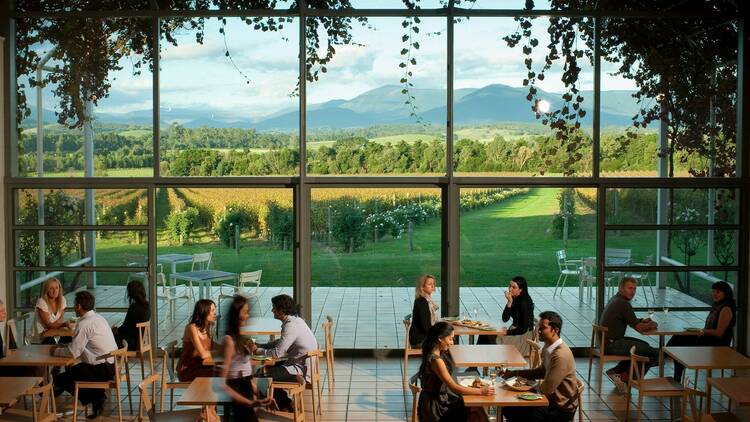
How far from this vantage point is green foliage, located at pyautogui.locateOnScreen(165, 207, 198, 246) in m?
10.9

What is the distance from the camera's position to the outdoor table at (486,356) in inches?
306

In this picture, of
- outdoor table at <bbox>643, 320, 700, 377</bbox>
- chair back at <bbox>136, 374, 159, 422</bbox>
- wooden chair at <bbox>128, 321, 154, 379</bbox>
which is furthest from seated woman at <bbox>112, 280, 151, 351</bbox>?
outdoor table at <bbox>643, 320, 700, 377</bbox>

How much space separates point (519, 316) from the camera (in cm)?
968

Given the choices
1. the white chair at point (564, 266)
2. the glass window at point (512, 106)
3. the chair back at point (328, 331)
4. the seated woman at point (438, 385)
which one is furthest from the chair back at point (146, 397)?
the white chair at point (564, 266)

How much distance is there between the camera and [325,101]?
35.4ft

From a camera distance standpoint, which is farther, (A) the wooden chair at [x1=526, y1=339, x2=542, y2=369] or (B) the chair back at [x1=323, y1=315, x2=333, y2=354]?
(B) the chair back at [x1=323, y1=315, x2=333, y2=354]

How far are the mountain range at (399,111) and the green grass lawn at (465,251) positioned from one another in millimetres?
957

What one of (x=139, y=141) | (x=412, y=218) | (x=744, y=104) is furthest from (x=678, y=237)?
(x=139, y=141)

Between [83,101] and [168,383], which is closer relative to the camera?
[168,383]

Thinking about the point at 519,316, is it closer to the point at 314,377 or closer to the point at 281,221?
the point at 314,377

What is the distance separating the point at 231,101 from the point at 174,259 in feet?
6.45

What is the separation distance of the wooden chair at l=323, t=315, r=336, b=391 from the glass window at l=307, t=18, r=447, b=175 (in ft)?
7.17

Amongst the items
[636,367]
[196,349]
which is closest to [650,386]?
[636,367]

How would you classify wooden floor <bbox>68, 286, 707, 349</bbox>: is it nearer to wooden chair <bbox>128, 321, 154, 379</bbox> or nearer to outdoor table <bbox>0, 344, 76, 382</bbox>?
wooden chair <bbox>128, 321, 154, 379</bbox>
